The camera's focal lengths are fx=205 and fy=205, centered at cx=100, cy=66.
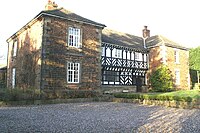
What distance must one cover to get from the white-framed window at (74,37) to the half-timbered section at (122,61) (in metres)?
4.57

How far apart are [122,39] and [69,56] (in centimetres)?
1111

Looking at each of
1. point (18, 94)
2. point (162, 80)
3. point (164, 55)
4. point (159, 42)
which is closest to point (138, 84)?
point (162, 80)

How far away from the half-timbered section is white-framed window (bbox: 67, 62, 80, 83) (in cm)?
475

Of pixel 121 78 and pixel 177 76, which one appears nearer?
pixel 121 78

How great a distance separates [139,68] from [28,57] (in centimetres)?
1363

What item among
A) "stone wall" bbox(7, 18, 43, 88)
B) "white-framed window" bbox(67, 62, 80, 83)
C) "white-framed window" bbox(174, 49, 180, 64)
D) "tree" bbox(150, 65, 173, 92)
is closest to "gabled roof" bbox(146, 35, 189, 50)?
"white-framed window" bbox(174, 49, 180, 64)

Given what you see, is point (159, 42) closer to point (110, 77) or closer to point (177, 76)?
point (177, 76)

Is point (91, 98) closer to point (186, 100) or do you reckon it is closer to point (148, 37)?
point (186, 100)

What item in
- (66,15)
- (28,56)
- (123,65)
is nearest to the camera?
(66,15)

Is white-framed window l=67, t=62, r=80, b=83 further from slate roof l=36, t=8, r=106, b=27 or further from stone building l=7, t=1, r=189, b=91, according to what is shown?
slate roof l=36, t=8, r=106, b=27

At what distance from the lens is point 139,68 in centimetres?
2589

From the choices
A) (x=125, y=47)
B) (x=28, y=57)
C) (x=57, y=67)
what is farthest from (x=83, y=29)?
(x=125, y=47)

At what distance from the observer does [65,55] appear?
1725 centimetres

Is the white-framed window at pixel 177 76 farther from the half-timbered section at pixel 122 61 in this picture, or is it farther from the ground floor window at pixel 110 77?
the ground floor window at pixel 110 77
